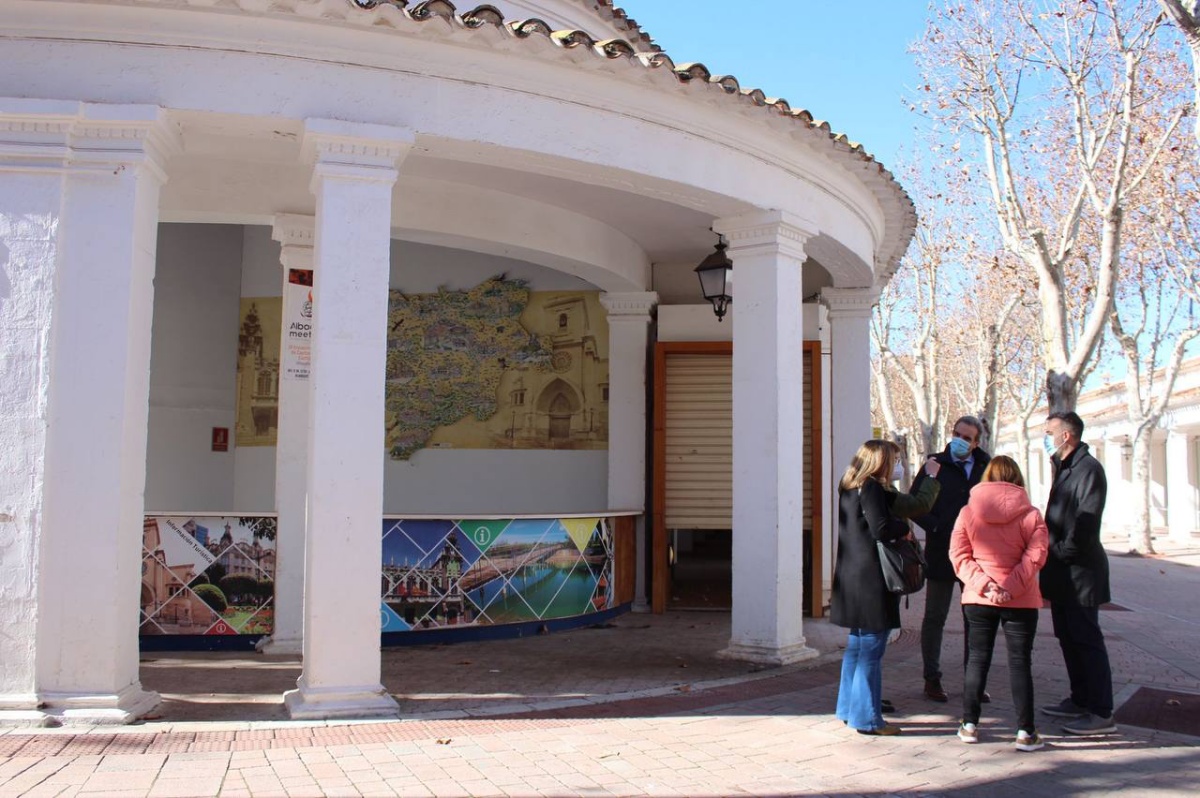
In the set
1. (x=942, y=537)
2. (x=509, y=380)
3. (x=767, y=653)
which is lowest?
(x=767, y=653)

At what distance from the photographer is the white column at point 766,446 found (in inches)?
310

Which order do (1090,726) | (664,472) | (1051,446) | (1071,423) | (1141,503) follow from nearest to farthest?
(1090,726), (1071,423), (1051,446), (664,472), (1141,503)

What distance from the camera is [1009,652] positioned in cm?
559

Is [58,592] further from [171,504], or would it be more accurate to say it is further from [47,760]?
[171,504]

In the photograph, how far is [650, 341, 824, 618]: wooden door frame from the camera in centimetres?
1051

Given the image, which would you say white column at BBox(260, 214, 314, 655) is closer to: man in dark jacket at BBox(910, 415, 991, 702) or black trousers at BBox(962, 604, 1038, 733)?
man in dark jacket at BBox(910, 415, 991, 702)

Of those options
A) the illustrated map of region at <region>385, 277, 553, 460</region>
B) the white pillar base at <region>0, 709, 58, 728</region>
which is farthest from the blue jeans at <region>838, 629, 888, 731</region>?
the illustrated map of region at <region>385, 277, 553, 460</region>

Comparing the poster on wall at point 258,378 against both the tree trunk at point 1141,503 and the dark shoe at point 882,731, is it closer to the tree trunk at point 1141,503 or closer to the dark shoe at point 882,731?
the dark shoe at point 882,731

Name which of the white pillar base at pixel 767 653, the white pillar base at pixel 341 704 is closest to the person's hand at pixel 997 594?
the white pillar base at pixel 767 653

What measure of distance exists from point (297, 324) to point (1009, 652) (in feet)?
19.4

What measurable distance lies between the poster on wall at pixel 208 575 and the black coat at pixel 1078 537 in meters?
6.04

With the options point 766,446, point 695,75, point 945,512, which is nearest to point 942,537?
point 945,512

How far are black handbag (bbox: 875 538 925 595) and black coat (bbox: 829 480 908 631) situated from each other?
4cm

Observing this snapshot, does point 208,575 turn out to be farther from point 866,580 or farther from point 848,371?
point 848,371
